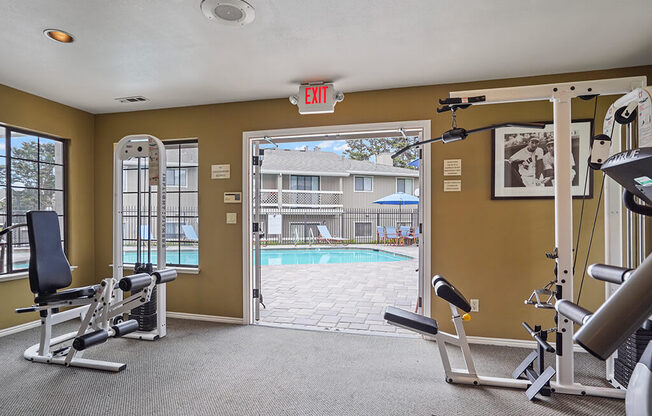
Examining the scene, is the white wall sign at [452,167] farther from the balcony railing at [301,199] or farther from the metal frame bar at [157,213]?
the balcony railing at [301,199]

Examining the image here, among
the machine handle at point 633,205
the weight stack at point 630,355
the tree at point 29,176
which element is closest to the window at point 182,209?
the tree at point 29,176

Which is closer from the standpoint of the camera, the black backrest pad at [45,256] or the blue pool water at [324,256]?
the black backrest pad at [45,256]

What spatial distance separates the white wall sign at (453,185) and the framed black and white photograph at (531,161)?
287 millimetres

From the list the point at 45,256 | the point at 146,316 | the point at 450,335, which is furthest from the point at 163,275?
the point at 450,335

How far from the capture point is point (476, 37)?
94.6 inches

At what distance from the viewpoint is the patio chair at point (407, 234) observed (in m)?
12.1

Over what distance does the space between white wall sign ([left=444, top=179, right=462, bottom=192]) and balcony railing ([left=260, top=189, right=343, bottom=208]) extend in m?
10.3

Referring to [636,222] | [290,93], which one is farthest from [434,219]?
[290,93]

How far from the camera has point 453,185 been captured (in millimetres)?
3254

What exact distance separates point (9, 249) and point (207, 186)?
6.62 ft

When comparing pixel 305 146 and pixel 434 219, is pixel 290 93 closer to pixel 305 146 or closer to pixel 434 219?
pixel 434 219

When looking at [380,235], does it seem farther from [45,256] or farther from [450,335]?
[45,256]

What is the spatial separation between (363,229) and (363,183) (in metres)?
A: 1.97

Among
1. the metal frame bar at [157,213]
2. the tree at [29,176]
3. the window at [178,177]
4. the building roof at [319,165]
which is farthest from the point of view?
the building roof at [319,165]
